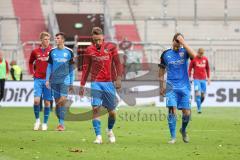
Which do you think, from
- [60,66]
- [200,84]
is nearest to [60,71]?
[60,66]

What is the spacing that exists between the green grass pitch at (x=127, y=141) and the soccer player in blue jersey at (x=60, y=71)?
38.6 inches

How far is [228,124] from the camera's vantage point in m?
23.9

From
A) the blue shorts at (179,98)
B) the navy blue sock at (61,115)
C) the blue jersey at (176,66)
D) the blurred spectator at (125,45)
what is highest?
the blue jersey at (176,66)

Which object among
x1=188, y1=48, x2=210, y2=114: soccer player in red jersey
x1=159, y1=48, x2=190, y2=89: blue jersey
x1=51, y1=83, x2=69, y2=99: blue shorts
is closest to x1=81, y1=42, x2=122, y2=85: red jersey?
x1=159, y1=48, x2=190, y2=89: blue jersey

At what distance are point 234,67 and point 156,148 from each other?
78.7ft

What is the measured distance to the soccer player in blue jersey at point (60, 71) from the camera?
20.9 m

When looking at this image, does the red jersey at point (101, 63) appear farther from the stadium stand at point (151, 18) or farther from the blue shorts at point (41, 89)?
the stadium stand at point (151, 18)

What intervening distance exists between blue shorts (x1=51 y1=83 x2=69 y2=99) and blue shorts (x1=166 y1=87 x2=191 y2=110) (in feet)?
15.3

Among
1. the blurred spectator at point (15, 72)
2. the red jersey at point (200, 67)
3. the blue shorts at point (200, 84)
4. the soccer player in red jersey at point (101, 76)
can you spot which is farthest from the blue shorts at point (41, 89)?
the blurred spectator at point (15, 72)

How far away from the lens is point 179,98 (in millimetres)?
17422

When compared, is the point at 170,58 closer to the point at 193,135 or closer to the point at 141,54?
the point at 193,135

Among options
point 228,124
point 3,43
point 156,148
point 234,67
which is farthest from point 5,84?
point 156,148

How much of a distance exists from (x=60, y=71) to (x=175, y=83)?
471 cm

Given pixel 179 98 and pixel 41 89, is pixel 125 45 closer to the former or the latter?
pixel 41 89
